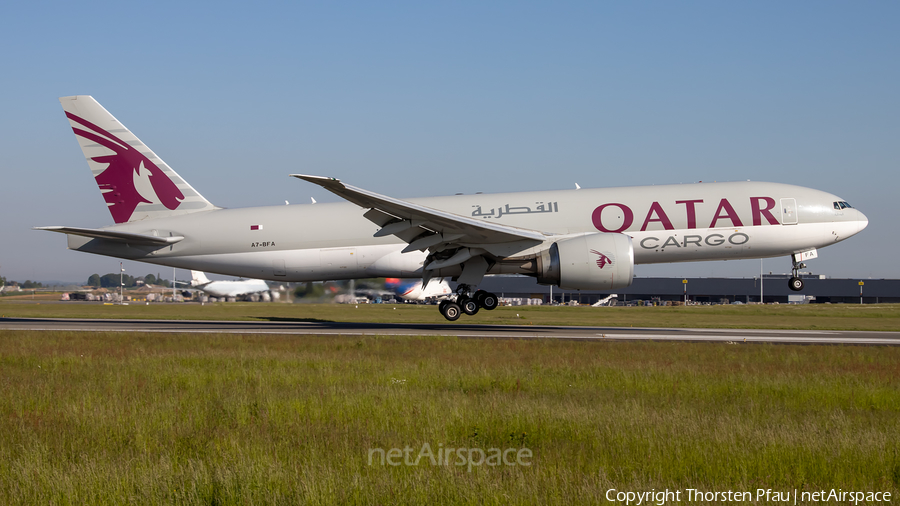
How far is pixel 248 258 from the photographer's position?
26734 millimetres

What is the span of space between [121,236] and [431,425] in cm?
2161

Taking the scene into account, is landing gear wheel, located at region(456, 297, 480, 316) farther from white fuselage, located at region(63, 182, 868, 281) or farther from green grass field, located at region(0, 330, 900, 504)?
green grass field, located at region(0, 330, 900, 504)

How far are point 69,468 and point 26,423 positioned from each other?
2698mm

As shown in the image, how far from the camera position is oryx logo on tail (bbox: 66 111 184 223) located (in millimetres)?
27078

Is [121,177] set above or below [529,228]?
above

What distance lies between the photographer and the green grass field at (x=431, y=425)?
5746mm

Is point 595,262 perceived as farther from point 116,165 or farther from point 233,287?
point 233,287

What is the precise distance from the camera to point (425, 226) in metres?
23.1

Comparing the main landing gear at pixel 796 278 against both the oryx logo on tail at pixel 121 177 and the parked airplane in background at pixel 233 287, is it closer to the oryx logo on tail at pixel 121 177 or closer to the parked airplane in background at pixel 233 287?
the oryx logo on tail at pixel 121 177

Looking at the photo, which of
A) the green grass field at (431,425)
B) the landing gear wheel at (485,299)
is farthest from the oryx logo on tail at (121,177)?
the landing gear wheel at (485,299)

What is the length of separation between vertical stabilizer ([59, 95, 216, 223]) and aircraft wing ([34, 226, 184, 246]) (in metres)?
1.27

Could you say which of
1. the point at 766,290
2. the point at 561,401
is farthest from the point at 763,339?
the point at 766,290

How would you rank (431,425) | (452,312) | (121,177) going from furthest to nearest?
1. (121,177)
2. (452,312)
3. (431,425)

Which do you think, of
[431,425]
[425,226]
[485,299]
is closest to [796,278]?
[485,299]
